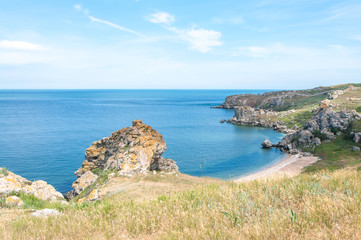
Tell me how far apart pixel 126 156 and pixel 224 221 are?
22.3 metres

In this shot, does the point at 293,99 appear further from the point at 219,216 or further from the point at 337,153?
the point at 219,216

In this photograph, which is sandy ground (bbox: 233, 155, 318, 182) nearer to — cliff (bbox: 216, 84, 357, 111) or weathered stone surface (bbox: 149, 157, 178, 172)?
weathered stone surface (bbox: 149, 157, 178, 172)

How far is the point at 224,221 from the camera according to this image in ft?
17.2

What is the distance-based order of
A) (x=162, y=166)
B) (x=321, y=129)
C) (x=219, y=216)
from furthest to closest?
(x=321, y=129) < (x=162, y=166) < (x=219, y=216)

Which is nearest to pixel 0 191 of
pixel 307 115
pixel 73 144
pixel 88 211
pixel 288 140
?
pixel 88 211

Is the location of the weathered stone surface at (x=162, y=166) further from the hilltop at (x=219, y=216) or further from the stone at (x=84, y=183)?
the hilltop at (x=219, y=216)

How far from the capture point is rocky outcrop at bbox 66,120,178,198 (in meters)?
25.5

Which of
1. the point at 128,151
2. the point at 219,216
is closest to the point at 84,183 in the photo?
the point at 128,151

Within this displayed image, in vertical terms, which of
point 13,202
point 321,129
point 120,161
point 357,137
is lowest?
point 357,137

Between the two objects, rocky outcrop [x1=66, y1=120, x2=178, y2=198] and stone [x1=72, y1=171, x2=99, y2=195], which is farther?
rocky outcrop [x1=66, y1=120, x2=178, y2=198]

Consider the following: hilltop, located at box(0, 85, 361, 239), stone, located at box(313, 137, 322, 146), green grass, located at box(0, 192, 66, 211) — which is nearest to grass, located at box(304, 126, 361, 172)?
stone, located at box(313, 137, 322, 146)

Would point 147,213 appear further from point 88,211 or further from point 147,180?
point 147,180

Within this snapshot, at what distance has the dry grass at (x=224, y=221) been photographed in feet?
15.2

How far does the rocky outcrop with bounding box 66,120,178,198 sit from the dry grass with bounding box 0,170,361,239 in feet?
61.3
